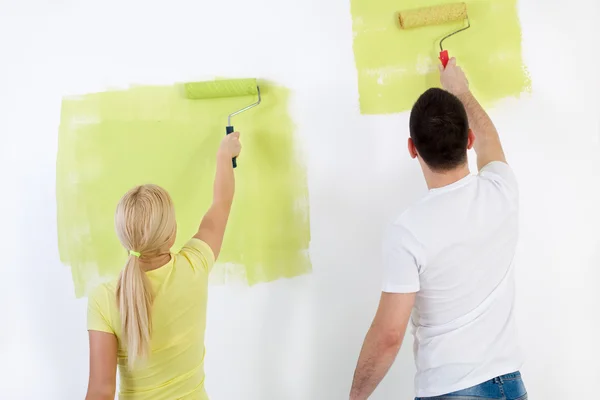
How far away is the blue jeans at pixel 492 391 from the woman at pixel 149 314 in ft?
1.87

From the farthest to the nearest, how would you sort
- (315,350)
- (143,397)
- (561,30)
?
(315,350)
(561,30)
(143,397)

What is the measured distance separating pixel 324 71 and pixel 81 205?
0.83 m

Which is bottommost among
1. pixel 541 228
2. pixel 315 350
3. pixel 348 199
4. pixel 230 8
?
pixel 315 350

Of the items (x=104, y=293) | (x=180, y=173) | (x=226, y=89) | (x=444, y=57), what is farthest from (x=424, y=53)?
(x=104, y=293)

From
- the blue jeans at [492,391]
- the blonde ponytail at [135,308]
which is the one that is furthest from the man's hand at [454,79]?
the blonde ponytail at [135,308]

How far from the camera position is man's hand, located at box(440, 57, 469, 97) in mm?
1312

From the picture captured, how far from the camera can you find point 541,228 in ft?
4.57

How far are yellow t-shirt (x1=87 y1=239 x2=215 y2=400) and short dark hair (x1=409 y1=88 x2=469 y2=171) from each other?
571 millimetres

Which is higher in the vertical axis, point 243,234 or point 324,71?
point 324,71

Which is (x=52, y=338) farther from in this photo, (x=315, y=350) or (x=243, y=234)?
(x=315, y=350)

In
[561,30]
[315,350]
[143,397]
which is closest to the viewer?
[143,397]

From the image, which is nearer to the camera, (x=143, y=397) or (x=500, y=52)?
(x=143, y=397)

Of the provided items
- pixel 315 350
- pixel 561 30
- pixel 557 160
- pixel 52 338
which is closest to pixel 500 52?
pixel 561 30

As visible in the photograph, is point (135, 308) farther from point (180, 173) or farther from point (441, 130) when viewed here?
point (441, 130)
